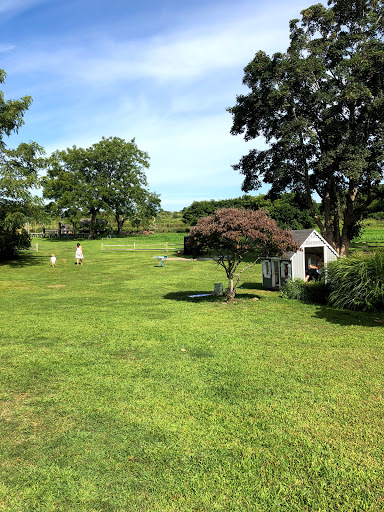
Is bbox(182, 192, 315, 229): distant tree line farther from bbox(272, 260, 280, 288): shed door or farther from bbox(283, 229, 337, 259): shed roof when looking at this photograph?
bbox(272, 260, 280, 288): shed door

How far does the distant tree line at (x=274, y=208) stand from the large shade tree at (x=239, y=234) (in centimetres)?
1656

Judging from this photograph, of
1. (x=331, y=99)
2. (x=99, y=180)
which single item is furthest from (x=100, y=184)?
(x=331, y=99)

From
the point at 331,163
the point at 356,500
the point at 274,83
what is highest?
the point at 274,83

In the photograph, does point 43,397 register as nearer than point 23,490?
No

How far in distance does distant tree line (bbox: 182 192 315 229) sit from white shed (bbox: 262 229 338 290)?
496 inches

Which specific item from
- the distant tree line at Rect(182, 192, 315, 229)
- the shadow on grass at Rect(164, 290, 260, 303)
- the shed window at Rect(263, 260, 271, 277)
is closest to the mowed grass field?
the shadow on grass at Rect(164, 290, 260, 303)

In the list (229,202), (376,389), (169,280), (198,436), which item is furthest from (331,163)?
(229,202)

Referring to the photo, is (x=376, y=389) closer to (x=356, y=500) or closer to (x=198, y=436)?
(x=356, y=500)

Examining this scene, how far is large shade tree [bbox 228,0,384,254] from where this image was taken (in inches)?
830

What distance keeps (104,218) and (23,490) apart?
8595 cm

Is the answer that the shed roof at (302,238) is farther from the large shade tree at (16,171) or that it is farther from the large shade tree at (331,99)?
the large shade tree at (16,171)

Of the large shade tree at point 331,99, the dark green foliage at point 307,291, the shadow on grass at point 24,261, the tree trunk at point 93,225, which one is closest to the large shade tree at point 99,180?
the tree trunk at point 93,225

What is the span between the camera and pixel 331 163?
22.1 meters

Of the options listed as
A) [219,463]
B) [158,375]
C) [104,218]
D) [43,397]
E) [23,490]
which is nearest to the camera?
[23,490]
